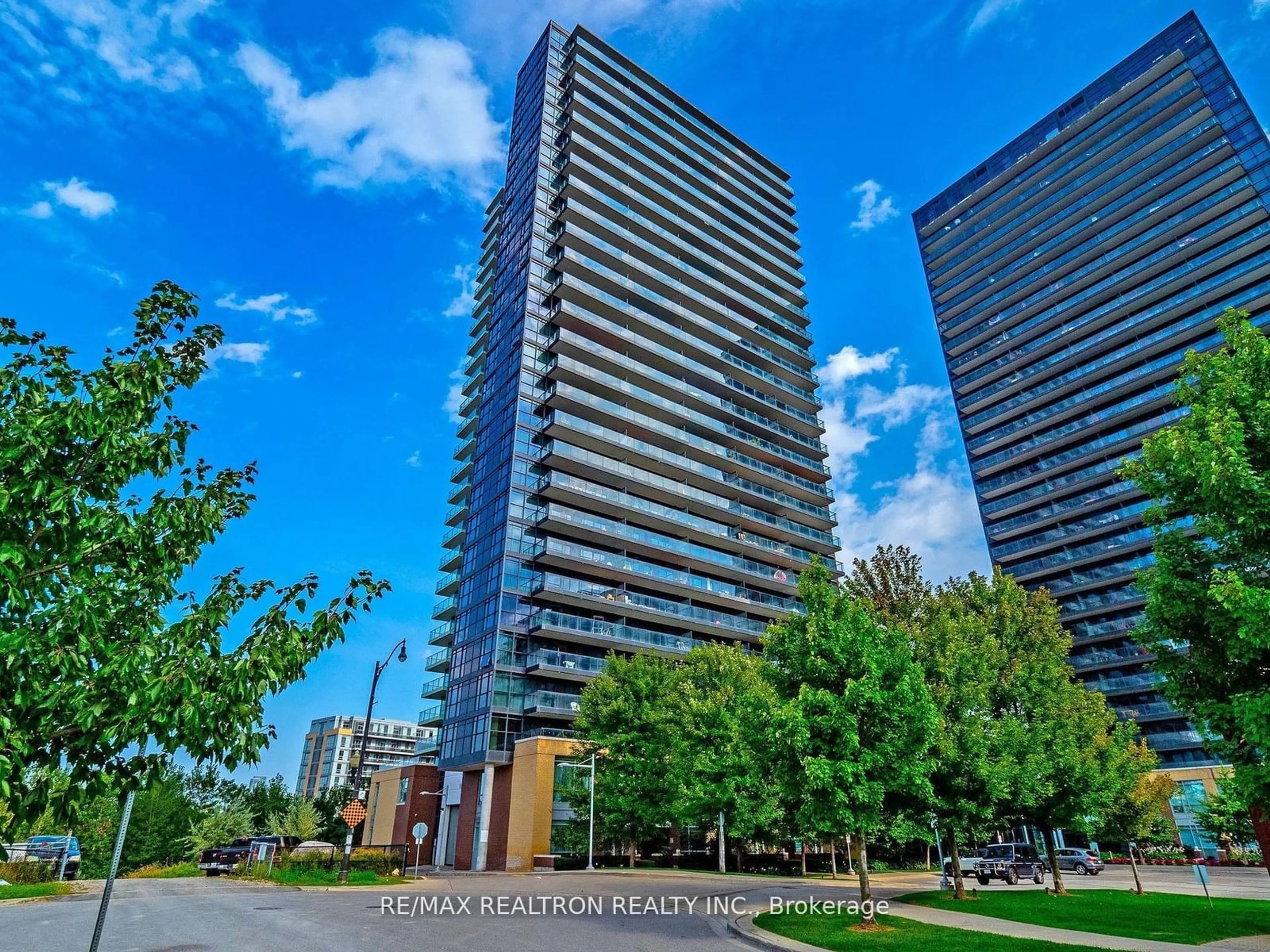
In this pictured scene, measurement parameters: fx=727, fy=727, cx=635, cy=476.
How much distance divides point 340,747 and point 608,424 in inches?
5617

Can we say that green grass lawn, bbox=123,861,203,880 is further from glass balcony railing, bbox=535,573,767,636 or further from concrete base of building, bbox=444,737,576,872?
glass balcony railing, bbox=535,573,767,636

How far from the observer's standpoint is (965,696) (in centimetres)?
2314

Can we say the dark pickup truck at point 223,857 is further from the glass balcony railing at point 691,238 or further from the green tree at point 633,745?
the glass balcony railing at point 691,238

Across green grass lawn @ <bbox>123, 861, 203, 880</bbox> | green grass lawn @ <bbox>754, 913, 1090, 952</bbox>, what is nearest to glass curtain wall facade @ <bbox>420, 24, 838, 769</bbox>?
green grass lawn @ <bbox>123, 861, 203, 880</bbox>

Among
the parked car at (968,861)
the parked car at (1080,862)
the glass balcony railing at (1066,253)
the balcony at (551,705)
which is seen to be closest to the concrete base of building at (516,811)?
the balcony at (551,705)

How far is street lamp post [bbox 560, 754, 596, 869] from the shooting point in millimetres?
38281

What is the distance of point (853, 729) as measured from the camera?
59.1ft

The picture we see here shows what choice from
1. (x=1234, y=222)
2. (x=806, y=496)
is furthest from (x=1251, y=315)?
(x=806, y=496)

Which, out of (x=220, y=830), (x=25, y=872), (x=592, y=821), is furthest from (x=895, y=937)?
(x=220, y=830)

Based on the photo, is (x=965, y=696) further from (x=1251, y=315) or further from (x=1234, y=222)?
(x=1234, y=222)

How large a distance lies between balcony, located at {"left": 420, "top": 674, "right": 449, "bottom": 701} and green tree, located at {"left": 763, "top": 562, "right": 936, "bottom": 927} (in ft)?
144

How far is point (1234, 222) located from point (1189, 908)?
89314 millimetres

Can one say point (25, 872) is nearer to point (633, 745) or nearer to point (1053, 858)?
point (633, 745)

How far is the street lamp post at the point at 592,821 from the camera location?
126ft
